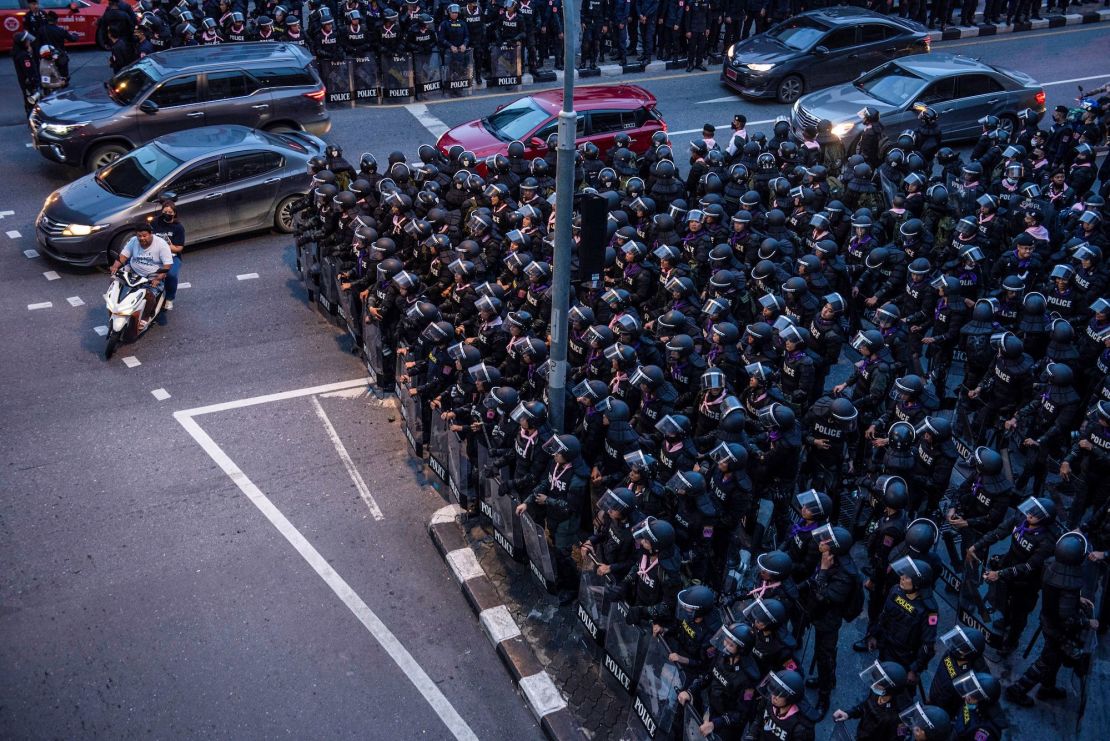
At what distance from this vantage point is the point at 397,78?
2150 centimetres

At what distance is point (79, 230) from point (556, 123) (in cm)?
714

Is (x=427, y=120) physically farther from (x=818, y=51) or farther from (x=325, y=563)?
(x=325, y=563)

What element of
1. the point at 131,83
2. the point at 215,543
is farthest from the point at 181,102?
the point at 215,543

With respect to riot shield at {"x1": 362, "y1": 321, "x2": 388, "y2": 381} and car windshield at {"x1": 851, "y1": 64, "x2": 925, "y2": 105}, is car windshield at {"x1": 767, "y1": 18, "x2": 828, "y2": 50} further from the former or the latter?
riot shield at {"x1": 362, "y1": 321, "x2": 388, "y2": 381}

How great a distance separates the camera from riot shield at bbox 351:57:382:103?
2111 cm

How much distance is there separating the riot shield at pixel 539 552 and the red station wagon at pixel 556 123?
27.8 ft

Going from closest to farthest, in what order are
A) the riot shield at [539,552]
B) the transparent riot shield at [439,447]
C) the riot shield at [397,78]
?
1. the riot shield at [539,552]
2. the transparent riot shield at [439,447]
3. the riot shield at [397,78]

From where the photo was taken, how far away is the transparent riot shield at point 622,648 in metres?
8.20

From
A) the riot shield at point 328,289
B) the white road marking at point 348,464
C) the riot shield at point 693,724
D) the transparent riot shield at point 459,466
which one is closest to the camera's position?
the riot shield at point 693,724

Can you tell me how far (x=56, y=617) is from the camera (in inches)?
367

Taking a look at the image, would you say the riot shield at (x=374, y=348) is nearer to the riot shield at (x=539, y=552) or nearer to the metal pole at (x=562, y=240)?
the metal pole at (x=562, y=240)

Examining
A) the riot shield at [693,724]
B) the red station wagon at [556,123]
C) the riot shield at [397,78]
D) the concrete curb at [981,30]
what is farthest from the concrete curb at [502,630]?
the concrete curb at [981,30]

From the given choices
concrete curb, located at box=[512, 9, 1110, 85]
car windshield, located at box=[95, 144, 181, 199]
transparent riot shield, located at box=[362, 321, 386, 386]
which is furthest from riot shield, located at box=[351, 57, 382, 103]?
transparent riot shield, located at box=[362, 321, 386, 386]

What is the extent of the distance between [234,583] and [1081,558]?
Result: 23.0ft
